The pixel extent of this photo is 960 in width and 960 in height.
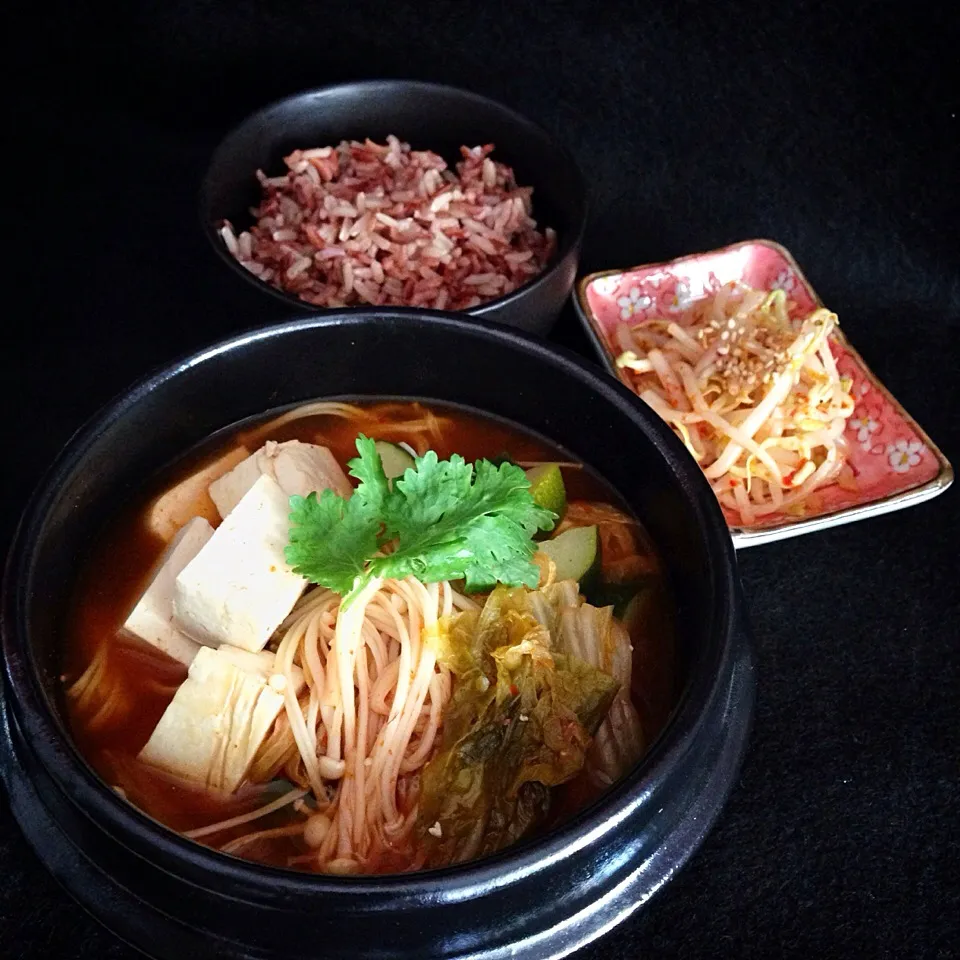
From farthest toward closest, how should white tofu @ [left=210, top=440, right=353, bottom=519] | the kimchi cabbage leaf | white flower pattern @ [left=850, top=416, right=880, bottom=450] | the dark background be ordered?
white flower pattern @ [left=850, top=416, right=880, bottom=450] → the dark background → white tofu @ [left=210, top=440, right=353, bottom=519] → the kimchi cabbage leaf

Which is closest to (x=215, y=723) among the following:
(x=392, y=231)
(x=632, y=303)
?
(x=392, y=231)

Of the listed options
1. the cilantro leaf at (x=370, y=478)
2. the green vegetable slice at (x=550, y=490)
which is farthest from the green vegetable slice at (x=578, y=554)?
the cilantro leaf at (x=370, y=478)

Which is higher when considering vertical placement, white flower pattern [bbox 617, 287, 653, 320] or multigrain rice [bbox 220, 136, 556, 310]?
multigrain rice [bbox 220, 136, 556, 310]

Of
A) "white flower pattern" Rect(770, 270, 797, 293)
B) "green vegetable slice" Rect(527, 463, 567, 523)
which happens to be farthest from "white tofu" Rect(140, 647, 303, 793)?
"white flower pattern" Rect(770, 270, 797, 293)

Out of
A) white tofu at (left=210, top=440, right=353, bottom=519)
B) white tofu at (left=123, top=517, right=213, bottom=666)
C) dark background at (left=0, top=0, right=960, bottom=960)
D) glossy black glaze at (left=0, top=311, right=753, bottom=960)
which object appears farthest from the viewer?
dark background at (left=0, top=0, right=960, bottom=960)

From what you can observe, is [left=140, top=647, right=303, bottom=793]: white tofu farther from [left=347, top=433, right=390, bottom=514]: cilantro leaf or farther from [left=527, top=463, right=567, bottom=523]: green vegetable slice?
[left=527, top=463, right=567, bottom=523]: green vegetable slice

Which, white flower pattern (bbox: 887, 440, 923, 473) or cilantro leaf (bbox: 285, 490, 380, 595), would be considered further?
white flower pattern (bbox: 887, 440, 923, 473)
